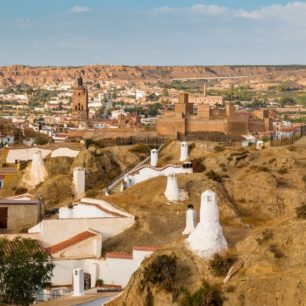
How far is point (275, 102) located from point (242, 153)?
497ft

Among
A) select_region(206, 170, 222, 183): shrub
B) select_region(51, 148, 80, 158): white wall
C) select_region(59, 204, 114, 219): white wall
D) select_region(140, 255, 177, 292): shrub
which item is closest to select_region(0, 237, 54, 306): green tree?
select_region(140, 255, 177, 292): shrub

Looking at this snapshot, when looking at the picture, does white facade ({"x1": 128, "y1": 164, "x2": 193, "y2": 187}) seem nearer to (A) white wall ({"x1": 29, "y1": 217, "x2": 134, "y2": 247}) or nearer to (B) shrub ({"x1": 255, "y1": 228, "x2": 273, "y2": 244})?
(A) white wall ({"x1": 29, "y1": 217, "x2": 134, "y2": 247})

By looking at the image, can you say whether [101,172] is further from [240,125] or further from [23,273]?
[240,125]

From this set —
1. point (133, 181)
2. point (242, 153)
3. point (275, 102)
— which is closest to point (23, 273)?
point (133, 181)

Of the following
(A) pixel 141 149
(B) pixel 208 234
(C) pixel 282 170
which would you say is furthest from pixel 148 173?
(B) pixel 208 234

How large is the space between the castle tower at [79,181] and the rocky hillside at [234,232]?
4443mm

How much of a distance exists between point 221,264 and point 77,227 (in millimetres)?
9019

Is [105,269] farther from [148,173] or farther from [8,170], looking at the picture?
[8,170]

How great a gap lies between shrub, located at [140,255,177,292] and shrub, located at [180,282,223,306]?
52 cm

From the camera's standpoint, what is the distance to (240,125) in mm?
61250

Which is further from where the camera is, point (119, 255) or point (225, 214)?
point (225, 214)

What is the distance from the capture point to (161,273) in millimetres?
15594

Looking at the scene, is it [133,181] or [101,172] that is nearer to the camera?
[133,181]

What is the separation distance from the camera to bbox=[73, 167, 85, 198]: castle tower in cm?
3286
